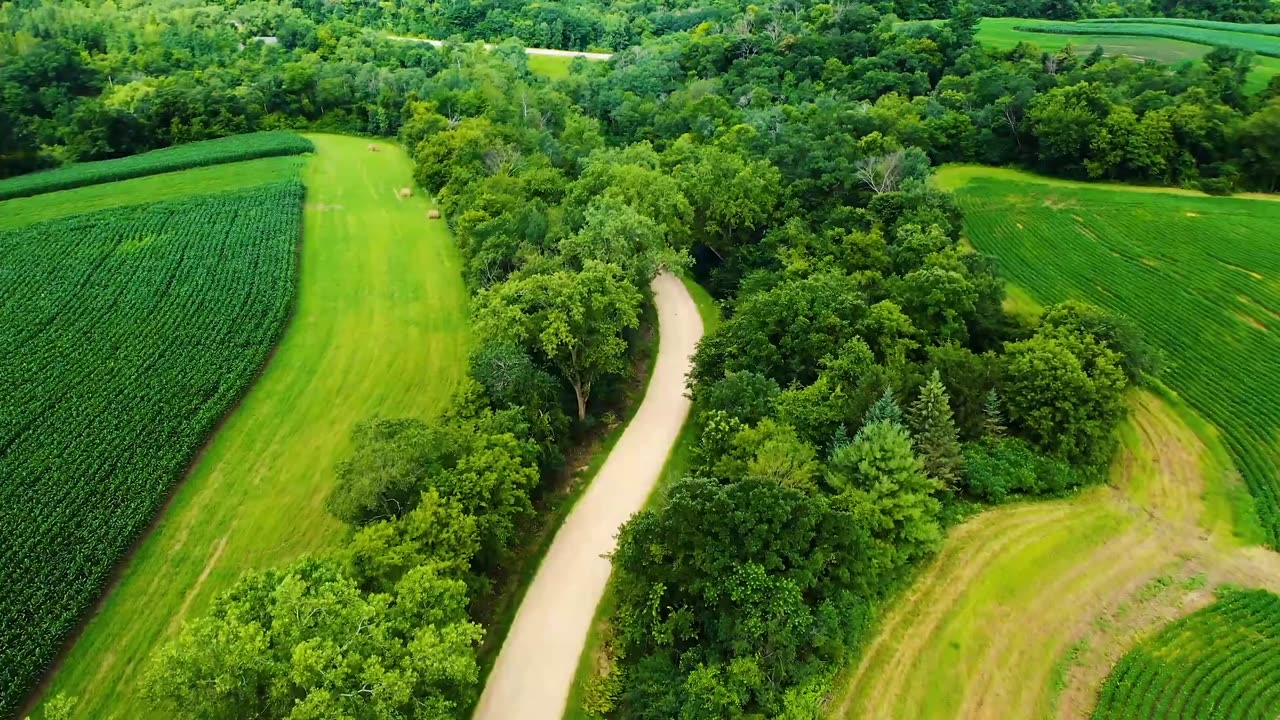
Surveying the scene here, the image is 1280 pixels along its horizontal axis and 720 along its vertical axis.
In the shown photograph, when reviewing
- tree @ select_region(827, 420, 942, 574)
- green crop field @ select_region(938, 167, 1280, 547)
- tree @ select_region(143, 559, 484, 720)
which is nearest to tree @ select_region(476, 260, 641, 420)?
tree @ select_region(827, 420, 942, 574)

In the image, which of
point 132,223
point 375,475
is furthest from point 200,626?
point 132,223

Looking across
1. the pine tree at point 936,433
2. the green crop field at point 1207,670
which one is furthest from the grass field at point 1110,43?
the green crop field at point 1207,670

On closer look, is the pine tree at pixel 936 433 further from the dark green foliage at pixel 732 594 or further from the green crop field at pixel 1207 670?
the green crop field at pixel 1207 670

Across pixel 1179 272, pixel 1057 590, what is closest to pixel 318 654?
pixel 1057 590

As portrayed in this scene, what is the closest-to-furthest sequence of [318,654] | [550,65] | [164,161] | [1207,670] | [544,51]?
[318,654] → [1207,670] → [164,161] → [550,65] → [544,51]

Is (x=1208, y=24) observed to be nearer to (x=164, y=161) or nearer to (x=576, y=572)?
(x=576, y=572)
